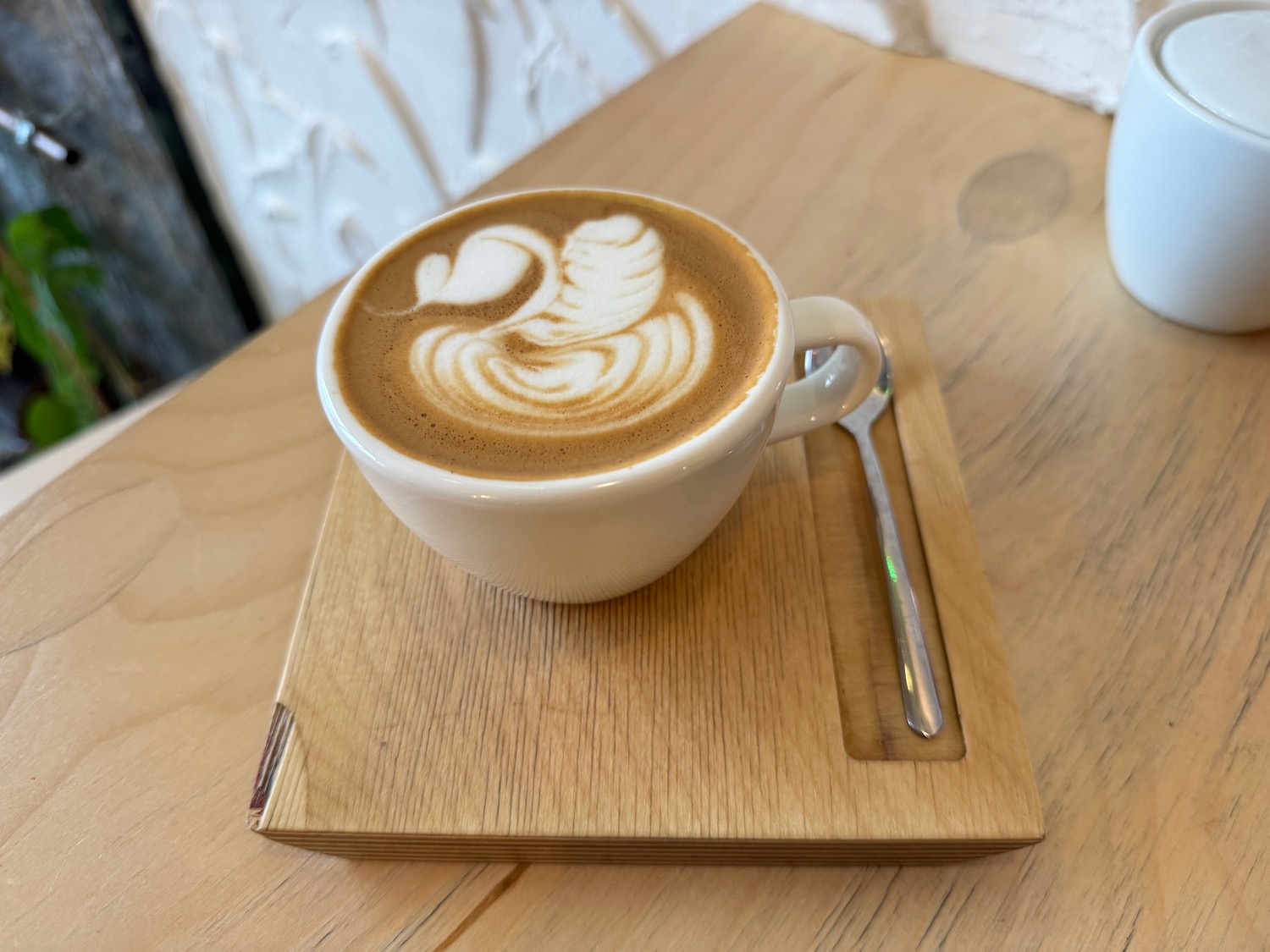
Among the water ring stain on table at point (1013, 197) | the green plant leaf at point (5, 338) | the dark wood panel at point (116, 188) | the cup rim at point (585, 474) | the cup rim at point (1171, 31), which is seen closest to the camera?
the cup rim at point (585, 474)

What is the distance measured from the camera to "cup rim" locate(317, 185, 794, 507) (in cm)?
33

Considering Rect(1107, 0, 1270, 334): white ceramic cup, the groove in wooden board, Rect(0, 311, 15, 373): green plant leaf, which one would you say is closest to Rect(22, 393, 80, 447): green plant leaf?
Rect(0, 311, 15, 373): green plant leaf

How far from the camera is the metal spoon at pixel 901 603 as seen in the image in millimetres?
396

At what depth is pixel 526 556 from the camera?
37cm

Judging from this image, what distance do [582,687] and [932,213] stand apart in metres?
0.48

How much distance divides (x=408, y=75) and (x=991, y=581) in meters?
1.06

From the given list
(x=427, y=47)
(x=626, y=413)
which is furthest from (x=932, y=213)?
(x=427, y=47)

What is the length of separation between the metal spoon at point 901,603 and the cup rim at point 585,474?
0.12 metres

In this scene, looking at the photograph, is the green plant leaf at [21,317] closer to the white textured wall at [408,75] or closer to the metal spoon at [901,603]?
the white textured wall at [408,75]

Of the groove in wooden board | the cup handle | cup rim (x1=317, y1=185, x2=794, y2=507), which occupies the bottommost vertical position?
the groove in wooden board

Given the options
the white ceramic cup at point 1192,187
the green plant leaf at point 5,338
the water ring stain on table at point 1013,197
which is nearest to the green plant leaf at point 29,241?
the green plant leaf at point 5,338

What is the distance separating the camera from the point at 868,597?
17.5 inches

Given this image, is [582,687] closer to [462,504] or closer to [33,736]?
[462,504]

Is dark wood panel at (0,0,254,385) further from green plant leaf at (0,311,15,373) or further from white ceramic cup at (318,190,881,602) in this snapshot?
white ceramic cup at (318,190,881,602)
